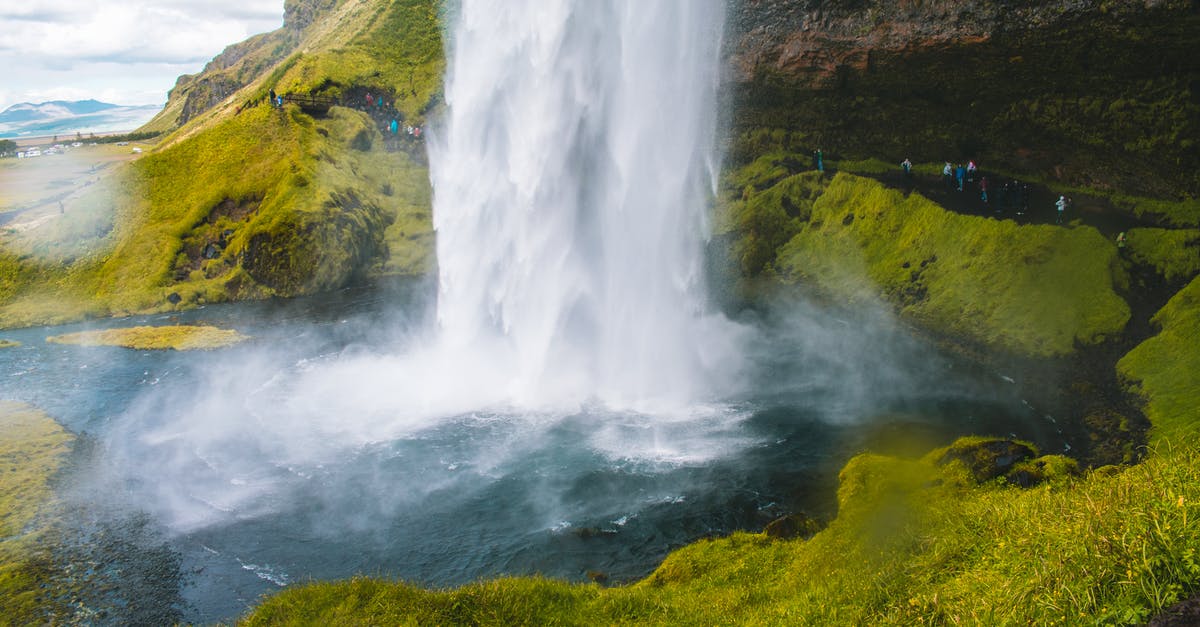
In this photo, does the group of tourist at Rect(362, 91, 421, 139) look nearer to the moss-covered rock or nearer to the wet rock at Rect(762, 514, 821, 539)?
the moss-covered rock

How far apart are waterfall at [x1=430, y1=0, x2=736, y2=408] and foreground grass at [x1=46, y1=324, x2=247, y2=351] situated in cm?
1328

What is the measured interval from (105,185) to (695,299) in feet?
159

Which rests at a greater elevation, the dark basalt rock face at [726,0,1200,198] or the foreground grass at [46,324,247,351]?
the dark basalt rock face at [726,0,1200,198]

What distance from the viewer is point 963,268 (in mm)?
37812

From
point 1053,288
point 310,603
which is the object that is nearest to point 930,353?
point 1053,288

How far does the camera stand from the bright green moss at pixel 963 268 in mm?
32000

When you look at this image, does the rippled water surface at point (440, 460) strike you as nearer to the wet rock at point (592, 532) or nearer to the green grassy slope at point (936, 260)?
the wet rock at point (592, 532)

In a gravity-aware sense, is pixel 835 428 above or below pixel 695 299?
below

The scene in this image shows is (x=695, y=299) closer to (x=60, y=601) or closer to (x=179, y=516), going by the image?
(x=179, y=516)

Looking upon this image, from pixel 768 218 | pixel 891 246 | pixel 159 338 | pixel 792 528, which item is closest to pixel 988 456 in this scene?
pixel 792 528

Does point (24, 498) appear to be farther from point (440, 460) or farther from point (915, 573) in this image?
point (915, 573)

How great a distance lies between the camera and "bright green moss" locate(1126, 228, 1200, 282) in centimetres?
3092

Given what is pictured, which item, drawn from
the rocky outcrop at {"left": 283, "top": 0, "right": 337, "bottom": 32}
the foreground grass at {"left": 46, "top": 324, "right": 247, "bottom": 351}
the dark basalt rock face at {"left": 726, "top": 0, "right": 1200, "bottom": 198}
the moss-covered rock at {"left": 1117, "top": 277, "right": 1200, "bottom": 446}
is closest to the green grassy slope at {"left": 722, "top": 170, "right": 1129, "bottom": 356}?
the moss-covered rock at {"left": 1117, "top": 277, "right": 1200, "bottom": 446}

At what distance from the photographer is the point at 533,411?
93.0 ft
